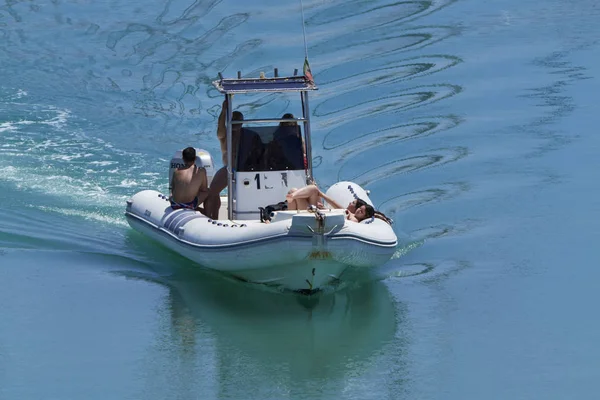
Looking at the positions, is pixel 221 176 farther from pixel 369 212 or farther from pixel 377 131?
pixel 377 131

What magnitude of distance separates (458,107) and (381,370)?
799cm

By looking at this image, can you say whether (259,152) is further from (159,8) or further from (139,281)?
(159,8)

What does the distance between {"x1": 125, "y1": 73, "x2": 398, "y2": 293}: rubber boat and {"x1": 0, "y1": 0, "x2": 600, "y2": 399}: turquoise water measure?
0.36 meters

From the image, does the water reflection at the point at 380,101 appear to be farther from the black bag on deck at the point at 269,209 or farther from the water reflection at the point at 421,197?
the black bag on deck at the point at 269,209

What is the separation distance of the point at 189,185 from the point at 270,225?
5.49 feet

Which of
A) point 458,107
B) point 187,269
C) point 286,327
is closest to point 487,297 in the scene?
point 286,327

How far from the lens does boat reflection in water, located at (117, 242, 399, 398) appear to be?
905cm

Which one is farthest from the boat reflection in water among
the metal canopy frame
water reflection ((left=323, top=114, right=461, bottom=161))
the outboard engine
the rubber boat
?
water reflection ((left=323, top=114, right=461, bottom=161))

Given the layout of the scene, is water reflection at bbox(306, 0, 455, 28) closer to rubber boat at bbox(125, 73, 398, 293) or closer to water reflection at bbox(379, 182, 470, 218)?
water reflection at bbox(379, 182, 470, 218)

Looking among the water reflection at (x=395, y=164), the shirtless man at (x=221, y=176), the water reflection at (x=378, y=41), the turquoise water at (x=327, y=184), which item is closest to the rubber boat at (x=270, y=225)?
the shirtless man at (x=221, y=176)

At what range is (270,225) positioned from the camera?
33.2 feet

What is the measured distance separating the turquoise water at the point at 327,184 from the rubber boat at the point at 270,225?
1.17ft

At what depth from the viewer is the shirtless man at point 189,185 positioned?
11539mm

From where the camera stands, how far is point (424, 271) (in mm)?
11328
